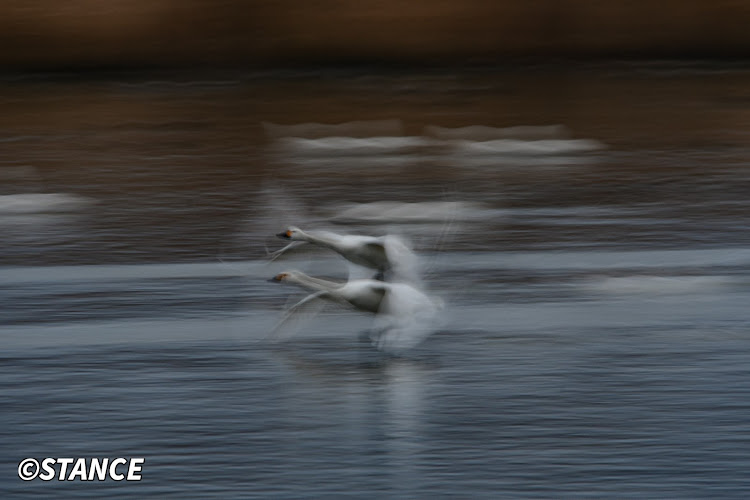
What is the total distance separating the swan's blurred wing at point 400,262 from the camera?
6277 mm

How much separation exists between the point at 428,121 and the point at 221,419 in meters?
9.66

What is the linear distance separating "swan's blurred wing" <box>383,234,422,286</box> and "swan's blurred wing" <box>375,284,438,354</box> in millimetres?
72

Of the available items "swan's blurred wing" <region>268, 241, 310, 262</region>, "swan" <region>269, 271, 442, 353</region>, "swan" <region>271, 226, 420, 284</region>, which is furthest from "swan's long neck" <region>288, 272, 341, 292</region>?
"swan's blurred wing" <region>268, 241, 310, 262</region>

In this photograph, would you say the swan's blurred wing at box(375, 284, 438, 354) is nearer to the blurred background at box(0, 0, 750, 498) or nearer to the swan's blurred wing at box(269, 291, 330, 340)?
the blurred background at box(0, 0, 750, 498)

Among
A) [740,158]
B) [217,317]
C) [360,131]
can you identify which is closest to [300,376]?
[217,317]

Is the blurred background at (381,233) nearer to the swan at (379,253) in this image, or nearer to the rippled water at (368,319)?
the rippled water at (368,319)

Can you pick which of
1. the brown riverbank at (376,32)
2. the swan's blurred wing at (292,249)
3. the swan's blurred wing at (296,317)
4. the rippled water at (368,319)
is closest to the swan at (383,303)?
the swan's blurred wing at (296,317)

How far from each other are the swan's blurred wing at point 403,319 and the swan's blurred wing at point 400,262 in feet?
0.24

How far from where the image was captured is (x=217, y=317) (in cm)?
702

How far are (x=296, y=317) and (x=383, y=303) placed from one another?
0.74 metres

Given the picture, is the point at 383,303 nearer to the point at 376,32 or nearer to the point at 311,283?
the point at 311,283

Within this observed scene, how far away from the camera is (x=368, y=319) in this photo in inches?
274

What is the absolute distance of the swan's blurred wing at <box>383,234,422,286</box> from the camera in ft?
20.6

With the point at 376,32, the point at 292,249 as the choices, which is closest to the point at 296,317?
the point at 292,249
